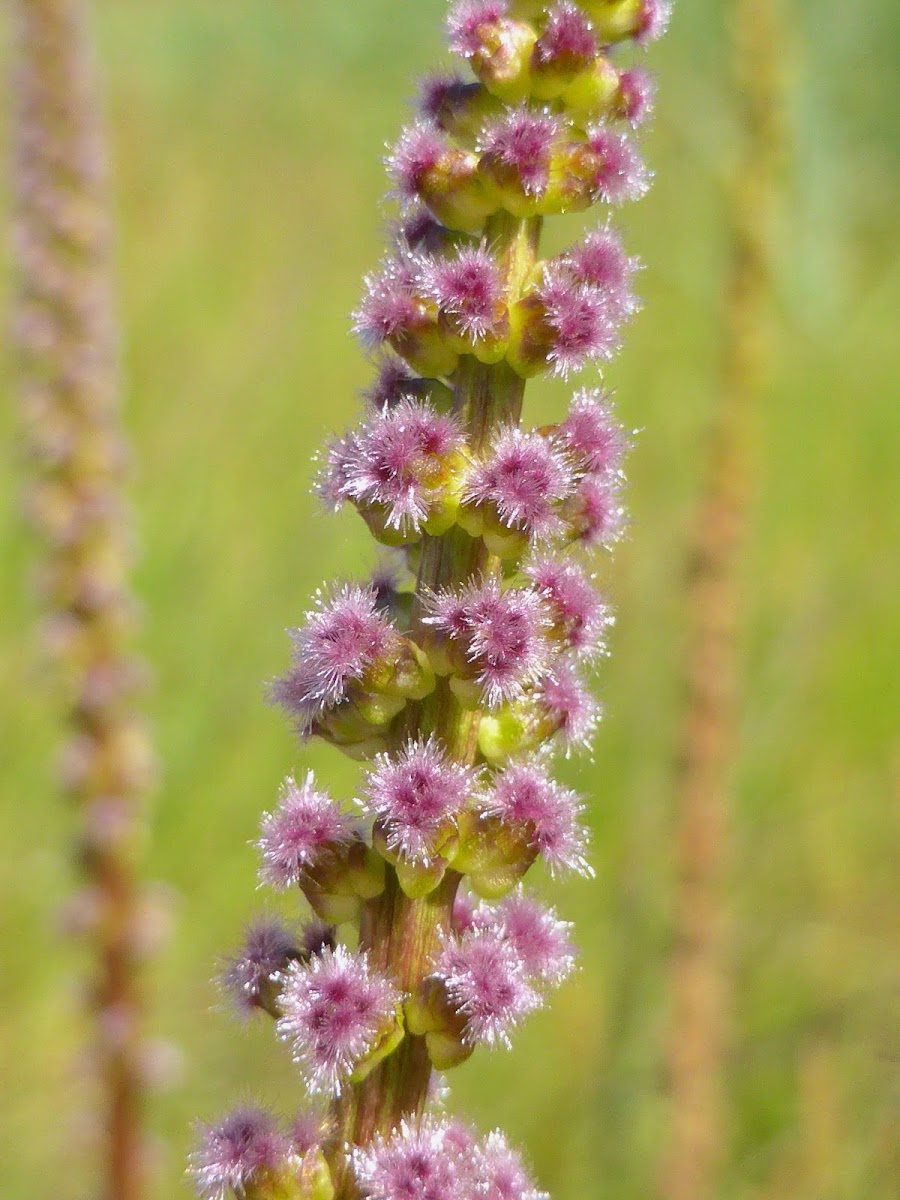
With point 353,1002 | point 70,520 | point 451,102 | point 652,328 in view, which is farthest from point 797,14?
point 353,1002

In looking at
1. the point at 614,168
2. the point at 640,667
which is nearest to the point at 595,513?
the point at 614,168

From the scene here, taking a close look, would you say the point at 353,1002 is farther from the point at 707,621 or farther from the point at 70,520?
the point at 707,621

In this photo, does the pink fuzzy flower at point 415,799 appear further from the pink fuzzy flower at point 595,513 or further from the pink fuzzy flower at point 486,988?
the pink fuzzy flower at point 595,513

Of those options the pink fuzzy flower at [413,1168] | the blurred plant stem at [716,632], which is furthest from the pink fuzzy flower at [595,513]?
the blurred plant stem at [716,632]

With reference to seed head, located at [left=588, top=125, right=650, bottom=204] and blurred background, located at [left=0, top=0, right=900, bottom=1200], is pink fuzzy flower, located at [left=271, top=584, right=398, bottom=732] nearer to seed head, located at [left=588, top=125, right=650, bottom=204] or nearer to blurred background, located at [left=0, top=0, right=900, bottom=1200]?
seed head, located at [left=588, top=125, right=650, bottom=204]

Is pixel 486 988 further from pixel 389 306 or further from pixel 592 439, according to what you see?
pixel 389 306

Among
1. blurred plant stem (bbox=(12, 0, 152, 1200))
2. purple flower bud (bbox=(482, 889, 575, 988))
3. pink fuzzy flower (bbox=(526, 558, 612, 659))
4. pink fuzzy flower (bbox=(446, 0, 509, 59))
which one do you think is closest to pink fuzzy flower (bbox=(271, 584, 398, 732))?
pink fuzzy flower (bbox=(526, 558, 612, 659))
